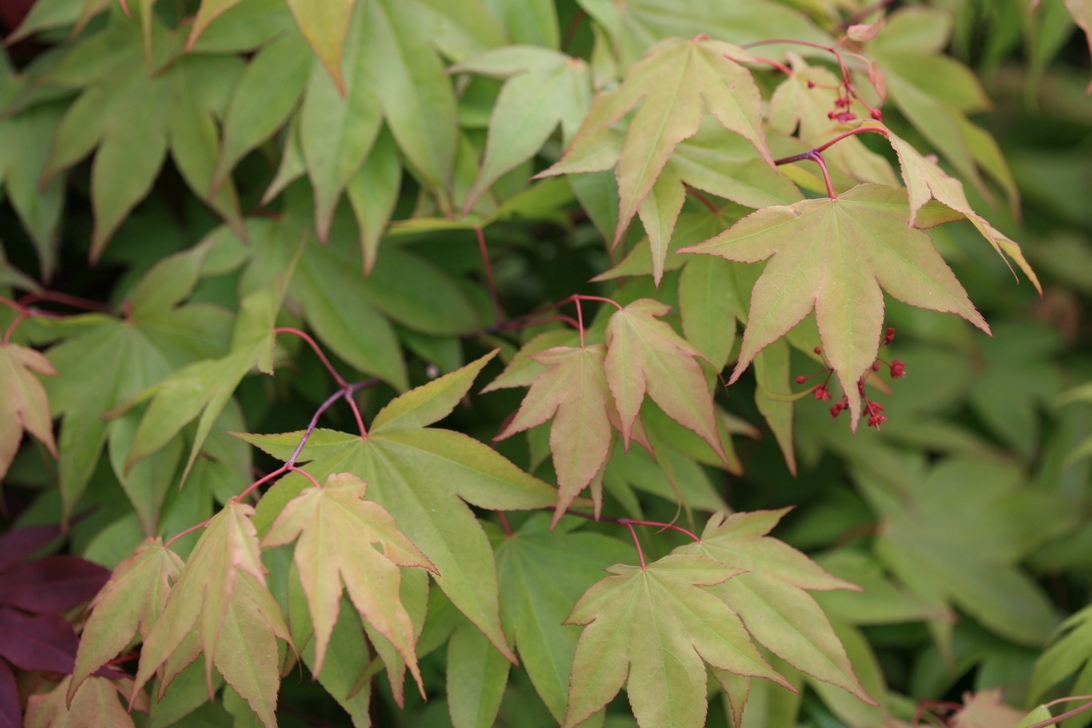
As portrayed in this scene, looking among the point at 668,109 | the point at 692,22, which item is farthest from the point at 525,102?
the point at 692,22

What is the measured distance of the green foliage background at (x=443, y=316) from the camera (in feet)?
2.40

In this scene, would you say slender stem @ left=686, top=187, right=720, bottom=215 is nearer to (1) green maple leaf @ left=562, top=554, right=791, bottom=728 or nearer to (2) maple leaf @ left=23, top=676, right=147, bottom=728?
(1) green maple leaf @ left=562, top=554, right=791, bottom=728

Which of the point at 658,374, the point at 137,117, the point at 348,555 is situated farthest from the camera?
the point at 137,117

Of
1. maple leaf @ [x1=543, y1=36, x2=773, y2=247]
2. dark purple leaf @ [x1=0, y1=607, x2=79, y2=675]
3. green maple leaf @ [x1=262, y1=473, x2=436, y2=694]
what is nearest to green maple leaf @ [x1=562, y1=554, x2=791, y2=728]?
green maple leaf @ [x1=262, y1=473, x2=436, y2=694]

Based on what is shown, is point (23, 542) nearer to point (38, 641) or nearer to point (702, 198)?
point (38, 641)

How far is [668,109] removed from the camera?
2.36ft

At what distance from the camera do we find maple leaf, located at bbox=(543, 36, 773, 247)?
27.2 inches

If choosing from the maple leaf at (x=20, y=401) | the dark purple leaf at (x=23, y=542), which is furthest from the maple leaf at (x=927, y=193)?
the dark purple leaf at (x=23, y=542)

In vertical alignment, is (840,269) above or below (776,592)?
above

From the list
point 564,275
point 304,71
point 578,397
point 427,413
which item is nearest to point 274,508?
point 427,413

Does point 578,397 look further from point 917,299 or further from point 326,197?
point 326,197

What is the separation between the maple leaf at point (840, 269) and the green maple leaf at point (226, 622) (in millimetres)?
408

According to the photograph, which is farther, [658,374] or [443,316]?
[443,316]

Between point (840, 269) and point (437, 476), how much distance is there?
1.31 feet
